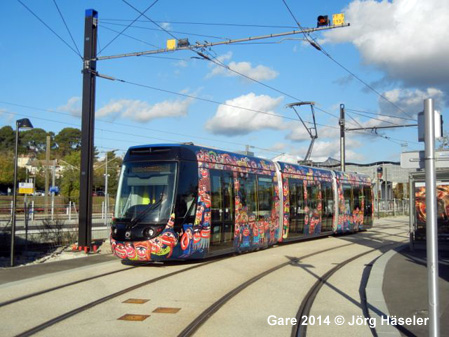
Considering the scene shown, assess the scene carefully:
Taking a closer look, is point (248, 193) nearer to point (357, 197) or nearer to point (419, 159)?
point (419, 159)

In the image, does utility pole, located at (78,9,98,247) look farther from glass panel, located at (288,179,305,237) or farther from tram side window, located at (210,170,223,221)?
glass panel, located at (288,179,305,237)

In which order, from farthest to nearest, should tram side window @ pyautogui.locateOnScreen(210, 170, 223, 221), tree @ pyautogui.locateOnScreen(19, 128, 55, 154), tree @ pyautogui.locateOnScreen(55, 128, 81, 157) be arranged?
tree @ pyautogui.locateOnScreen(19, 128, 55, 154), tree @ pyautogui.locateOnScreen(55, 128, 81, 157), tram side window @ pyautogui.locateOnScreen(210, 170, 223, 221)

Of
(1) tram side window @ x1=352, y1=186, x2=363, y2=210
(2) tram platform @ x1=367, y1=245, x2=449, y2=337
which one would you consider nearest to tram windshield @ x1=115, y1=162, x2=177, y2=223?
(2) tram platform @ x1=367, y1=245, x2=449, y2=337

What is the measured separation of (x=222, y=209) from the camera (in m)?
13.0

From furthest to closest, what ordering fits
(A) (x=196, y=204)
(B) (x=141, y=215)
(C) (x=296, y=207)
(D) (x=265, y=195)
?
(C) (x=296, y=207) → (D) (x=265, y=195) → (A) (x=196, y=204) → (B) (x=141, y=215)

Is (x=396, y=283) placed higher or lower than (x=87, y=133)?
lower

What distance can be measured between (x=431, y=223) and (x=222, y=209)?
8.58 metres

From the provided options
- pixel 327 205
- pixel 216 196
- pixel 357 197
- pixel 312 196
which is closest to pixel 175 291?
pixel 216 196

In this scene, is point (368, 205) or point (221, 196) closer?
point (221, 196)

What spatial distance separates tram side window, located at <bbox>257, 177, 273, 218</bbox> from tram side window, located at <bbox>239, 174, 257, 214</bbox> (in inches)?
14.7

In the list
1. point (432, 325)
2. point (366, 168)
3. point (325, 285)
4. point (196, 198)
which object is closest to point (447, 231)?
point (325, 285)

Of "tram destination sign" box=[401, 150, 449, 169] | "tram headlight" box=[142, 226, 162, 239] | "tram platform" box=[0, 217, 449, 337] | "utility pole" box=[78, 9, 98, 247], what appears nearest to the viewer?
"tram destination sign" box=[401, 150, 449, 169]

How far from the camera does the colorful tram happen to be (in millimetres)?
11477

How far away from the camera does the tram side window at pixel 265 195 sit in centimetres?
1519
